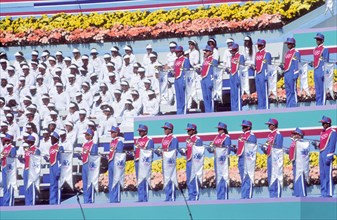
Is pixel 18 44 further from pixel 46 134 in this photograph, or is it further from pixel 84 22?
pixel 46 134

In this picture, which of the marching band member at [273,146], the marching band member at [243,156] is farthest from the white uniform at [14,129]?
the marching band member at [273,146]

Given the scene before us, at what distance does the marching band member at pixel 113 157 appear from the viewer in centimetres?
3512

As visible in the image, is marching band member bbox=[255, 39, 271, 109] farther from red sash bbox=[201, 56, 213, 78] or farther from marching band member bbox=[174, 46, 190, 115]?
marching band member bbox=[174, 46, 190, 115]

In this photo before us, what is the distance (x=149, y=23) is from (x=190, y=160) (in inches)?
300

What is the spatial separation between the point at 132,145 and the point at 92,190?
1.84 m

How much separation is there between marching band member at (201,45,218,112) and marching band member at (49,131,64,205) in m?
3.17

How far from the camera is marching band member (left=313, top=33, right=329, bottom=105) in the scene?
35125 millimetres

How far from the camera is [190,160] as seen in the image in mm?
34469

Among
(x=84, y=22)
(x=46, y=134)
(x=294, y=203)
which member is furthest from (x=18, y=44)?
(x=294, y=203)

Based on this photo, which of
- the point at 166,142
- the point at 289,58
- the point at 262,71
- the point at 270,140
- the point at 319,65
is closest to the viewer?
the point at 270,140

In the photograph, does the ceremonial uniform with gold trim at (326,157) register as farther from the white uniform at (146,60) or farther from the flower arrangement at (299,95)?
the white uniform at (146,60)

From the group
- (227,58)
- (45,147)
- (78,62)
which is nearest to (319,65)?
(227,58)

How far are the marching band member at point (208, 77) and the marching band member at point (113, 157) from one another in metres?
2.09

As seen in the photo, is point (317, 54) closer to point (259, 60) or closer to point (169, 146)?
point (259, 60)
